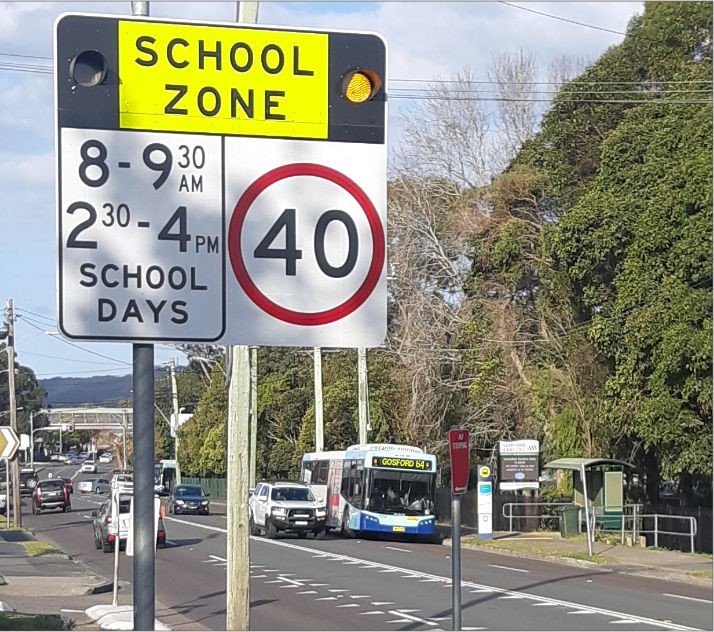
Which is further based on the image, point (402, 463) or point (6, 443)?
point (402, 463)

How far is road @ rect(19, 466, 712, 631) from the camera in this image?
17547 millimetres

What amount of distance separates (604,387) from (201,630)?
66.0 feet

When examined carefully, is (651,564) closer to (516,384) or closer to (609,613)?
(609,613)

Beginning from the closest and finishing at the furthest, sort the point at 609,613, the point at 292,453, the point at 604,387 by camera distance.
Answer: the point at 609,613, the point at 604,387, the point at 292,453

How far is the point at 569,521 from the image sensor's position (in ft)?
121

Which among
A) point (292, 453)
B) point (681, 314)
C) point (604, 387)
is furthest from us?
point (292, 453)

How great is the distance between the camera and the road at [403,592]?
17.5 meters

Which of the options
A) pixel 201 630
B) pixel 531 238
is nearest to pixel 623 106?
pixel 531 238

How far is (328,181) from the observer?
3434mm

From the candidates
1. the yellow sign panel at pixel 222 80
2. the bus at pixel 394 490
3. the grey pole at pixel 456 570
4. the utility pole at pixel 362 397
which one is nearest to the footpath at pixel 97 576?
the bus at pixel 394 490

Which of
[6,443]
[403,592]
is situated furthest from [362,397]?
[6,443]

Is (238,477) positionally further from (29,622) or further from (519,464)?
(519,464)

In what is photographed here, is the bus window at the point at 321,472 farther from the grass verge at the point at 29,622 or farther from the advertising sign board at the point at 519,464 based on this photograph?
the grass verge at the point at 29,622

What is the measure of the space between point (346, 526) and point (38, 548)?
10.7m
